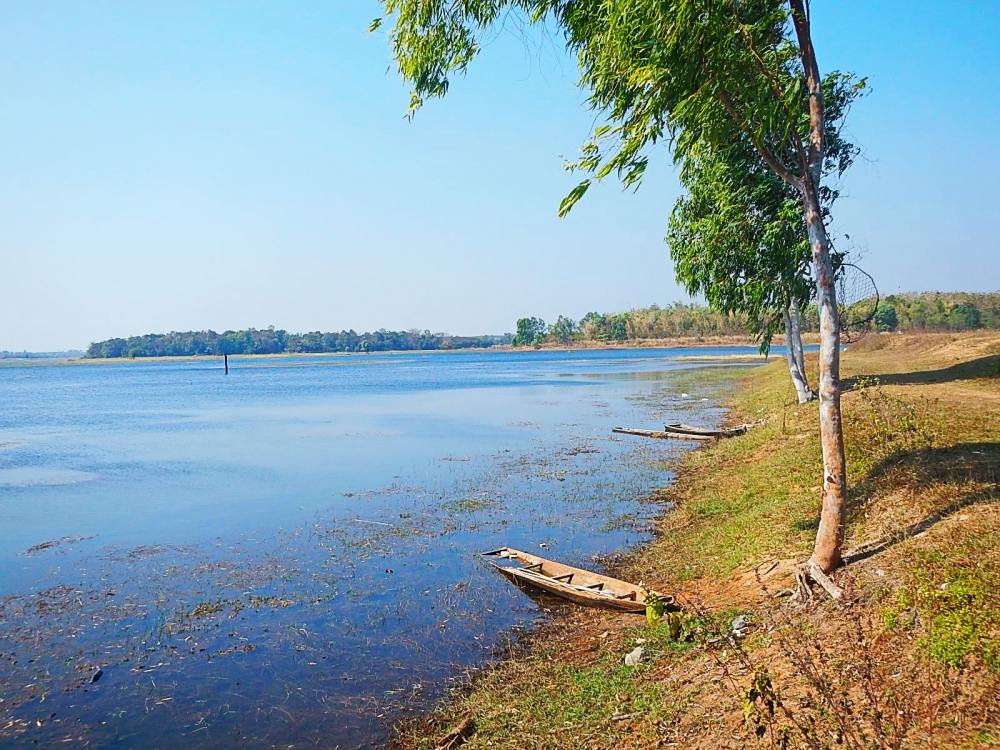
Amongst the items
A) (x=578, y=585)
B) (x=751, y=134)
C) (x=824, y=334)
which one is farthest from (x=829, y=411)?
(x=578, y=585)

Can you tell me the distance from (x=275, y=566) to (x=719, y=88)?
12623 millimetres

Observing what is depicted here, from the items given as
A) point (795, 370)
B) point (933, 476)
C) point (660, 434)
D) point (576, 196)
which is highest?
point (576, 196)

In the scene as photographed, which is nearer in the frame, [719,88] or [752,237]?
[719,88]

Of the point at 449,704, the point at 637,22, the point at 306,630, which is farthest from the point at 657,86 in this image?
the point at 306,630

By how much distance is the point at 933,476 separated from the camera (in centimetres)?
1182

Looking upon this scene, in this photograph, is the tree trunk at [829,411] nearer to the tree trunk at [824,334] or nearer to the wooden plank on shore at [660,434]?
the tree trunk at [824,334]

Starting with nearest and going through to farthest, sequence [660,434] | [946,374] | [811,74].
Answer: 1. [811,74]
2. [946,374]
3. [660,434]

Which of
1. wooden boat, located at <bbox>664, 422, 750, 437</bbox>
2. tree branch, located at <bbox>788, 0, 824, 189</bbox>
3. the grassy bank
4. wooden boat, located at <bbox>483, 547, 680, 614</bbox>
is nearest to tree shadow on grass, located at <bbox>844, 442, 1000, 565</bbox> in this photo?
the grassy bank

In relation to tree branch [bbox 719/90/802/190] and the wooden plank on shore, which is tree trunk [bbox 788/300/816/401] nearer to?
the wooden plank on shore

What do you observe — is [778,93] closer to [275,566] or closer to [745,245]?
[275,566]

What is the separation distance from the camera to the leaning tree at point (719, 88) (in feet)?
28.5

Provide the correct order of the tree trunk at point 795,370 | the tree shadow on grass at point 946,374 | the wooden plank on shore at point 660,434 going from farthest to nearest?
the wooden plank on shore at point 660,434 → the tree trunk at point 795,370 → the tree shadow on grass at point 946,374

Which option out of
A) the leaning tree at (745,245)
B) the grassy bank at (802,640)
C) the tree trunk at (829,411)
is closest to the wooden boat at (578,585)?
the grassy bank at (802,640)

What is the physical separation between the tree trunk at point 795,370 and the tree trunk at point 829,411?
19.6 meters
